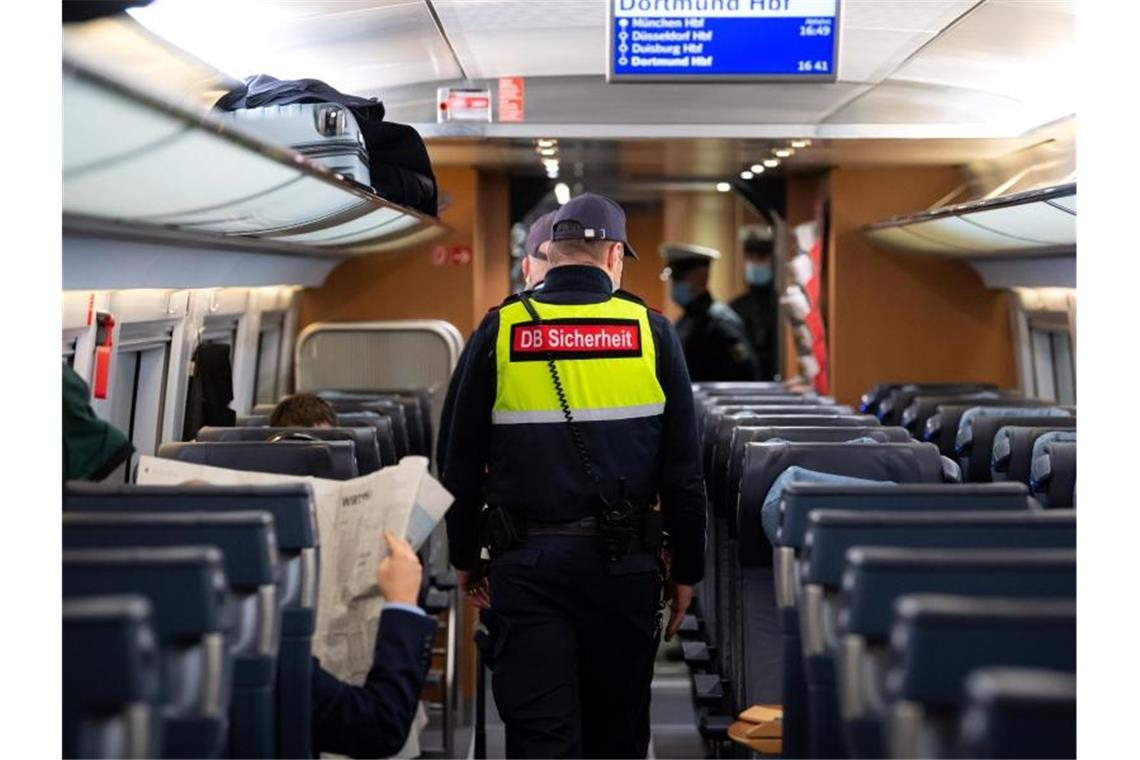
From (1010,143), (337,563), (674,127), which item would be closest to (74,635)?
(337,563)

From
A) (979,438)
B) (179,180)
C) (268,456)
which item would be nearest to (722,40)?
(979,438)

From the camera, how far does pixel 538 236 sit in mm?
5934

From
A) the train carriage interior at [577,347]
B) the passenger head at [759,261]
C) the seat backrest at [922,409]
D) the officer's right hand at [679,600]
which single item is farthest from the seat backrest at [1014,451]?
the passenger head at [759,261]

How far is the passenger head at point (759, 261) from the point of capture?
555 inches

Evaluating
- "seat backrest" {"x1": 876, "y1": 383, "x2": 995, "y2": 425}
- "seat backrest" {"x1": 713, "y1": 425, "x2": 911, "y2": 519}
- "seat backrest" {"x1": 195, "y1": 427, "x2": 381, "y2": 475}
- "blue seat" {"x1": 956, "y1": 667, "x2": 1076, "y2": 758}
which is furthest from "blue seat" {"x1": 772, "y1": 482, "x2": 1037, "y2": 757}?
"seat backrest" {"x1": 876, "y1": 383, "x2": 995, "y2": 425}

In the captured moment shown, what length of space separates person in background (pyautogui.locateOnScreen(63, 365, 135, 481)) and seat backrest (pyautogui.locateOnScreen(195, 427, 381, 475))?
7.13 feet

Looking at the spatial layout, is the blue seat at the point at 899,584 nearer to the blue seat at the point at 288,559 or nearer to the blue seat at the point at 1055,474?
the blue seat at the point at 288,559

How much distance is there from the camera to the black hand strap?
15.6ft

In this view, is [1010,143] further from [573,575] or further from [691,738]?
[573,575]

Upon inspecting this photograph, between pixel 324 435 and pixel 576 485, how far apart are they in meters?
0.83

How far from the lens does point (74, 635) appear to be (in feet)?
7.39

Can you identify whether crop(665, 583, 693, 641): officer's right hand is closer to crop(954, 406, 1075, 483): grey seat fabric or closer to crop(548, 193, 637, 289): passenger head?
crop(548, 193, 637, 289): passenger head

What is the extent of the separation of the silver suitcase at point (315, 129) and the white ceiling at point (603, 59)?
0.42 m
